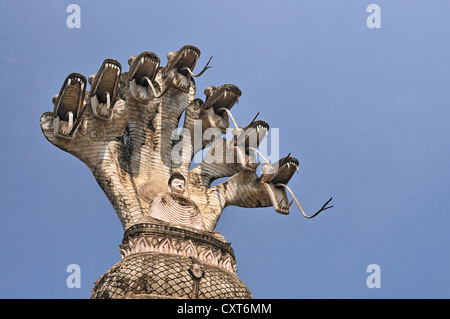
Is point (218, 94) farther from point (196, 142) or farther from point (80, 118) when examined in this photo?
point (80, 118)

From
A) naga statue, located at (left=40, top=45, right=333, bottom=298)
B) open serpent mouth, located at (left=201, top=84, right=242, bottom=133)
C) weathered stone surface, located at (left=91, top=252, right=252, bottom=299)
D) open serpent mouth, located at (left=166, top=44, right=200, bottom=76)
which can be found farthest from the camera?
open serpent mouth, located at (left=166, top=44, right=200, bottom=76)

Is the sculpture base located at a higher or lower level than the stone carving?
lower

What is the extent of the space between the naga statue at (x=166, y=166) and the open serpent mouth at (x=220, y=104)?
0.09ft

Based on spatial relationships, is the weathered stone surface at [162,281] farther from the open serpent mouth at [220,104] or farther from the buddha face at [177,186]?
the open serpent mouth at [220,104]

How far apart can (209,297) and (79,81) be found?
5623mm

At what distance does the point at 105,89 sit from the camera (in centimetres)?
1617

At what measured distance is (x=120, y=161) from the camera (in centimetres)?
1673

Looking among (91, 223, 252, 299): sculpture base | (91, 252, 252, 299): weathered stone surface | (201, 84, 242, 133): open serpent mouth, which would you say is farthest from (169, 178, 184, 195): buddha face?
(201, 84, 242, 133): open serpent mouth

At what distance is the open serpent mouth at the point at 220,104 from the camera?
1775 centimetres

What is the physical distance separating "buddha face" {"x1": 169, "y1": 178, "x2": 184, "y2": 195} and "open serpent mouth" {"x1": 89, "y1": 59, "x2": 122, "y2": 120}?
2.14 meters

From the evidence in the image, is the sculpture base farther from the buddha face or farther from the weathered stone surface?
the buddha face

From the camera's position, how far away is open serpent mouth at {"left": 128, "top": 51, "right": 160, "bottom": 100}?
17.2m

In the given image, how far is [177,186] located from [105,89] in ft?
9.02
